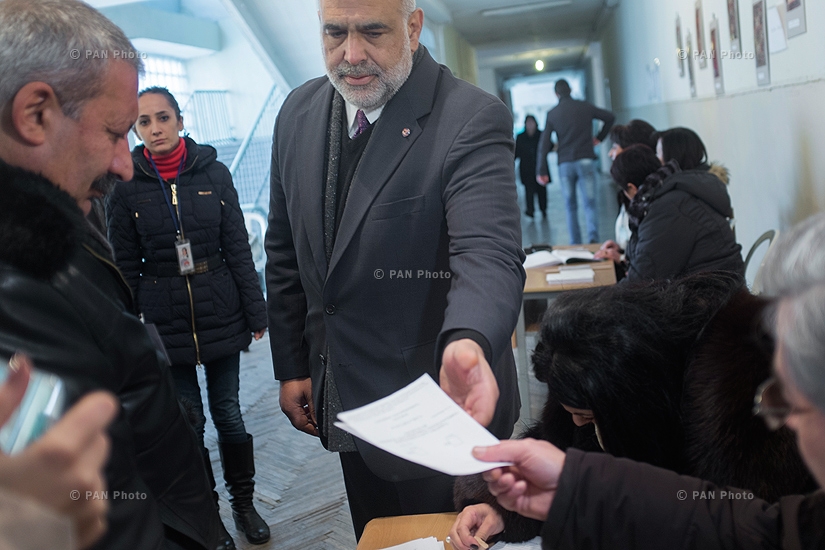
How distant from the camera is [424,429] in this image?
1.00m

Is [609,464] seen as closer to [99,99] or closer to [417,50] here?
[99,99]

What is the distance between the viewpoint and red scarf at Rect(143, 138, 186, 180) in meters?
2.95

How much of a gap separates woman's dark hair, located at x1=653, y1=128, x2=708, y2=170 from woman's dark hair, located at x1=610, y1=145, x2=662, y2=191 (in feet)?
0.29

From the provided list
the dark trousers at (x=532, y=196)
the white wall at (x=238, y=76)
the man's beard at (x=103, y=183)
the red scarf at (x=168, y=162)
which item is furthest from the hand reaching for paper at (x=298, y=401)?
the dark trousers at (x=532, y=196)

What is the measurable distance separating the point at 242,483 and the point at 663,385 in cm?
222

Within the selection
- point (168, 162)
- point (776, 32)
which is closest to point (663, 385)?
point (168, 162)

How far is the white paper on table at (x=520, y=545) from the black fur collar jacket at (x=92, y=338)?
0.65 metres

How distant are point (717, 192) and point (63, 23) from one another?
3.22 metres

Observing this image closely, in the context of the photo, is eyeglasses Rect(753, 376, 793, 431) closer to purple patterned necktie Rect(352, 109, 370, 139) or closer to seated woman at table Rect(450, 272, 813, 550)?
seated woman at table Rect(450, 272, 813, 550)

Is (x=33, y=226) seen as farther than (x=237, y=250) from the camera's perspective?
No

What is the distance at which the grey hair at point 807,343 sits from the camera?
0.70m

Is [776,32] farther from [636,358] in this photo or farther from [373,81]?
[636,358]

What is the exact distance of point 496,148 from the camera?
1.68m

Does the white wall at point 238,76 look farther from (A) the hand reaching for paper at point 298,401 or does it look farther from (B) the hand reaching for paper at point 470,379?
(B) the hand reaching for paper at point 470,379
